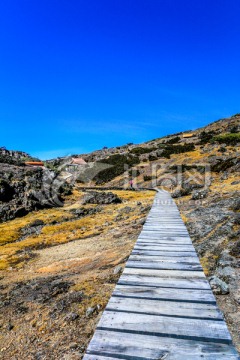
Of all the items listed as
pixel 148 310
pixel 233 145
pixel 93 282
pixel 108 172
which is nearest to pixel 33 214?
pixel 93 282

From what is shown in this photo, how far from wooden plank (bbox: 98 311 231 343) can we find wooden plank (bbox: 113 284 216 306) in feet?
2.08

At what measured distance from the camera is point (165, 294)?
489 cm

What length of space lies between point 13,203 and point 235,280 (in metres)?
16.6

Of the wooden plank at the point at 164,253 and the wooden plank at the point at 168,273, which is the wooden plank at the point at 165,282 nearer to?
the wooden plank at the point at 168,273

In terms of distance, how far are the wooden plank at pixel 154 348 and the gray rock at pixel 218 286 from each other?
204cm

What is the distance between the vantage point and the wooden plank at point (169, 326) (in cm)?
364

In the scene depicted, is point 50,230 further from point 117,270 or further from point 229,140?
point 229,140

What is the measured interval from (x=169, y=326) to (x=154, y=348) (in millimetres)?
530

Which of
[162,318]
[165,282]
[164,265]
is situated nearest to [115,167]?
[164,265]

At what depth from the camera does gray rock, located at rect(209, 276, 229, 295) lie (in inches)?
211

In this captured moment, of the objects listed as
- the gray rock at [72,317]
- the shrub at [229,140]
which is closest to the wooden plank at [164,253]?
the gray rock at [72,317]

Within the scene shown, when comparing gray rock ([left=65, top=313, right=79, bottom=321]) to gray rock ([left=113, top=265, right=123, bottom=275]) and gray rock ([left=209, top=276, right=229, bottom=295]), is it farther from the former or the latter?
gray rock ([left=209, top=276, right=229, bottom=295])

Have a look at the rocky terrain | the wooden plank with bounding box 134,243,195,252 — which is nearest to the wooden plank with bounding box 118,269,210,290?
the rocky terrain

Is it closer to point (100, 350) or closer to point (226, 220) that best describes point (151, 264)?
point (100, 350)
